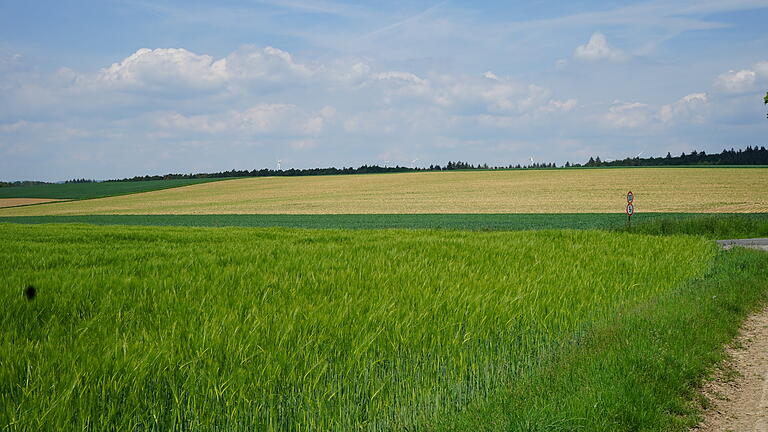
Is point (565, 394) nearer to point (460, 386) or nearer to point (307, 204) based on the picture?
point (460, 386)

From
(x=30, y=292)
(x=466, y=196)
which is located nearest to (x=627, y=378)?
(x=30, y=292)

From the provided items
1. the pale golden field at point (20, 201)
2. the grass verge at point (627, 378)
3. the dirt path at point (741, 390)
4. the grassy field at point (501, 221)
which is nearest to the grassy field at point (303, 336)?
the grass verge at point (627, 378)

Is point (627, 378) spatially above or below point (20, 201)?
below

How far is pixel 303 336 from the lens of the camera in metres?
7.04

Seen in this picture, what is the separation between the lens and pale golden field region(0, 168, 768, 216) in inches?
2051

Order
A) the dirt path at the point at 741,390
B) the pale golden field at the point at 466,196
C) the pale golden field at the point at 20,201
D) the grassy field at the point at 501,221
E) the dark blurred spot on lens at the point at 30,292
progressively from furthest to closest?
the pale golden field at the point at 20,201 → the pale golden field at the point at 466,196 → the grassy field at the point at 501,221 → the dark blurred spot on lens at the point at 30,292 → the dirt path at the point at 741,390

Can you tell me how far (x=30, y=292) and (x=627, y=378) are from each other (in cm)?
878

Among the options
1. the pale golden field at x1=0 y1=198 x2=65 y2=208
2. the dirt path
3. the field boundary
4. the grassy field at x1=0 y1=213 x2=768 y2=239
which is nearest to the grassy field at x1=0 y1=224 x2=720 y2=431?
the dirt path

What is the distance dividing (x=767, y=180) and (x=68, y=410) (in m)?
75.0

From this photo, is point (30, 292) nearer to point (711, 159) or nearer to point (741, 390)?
point (741, 390)

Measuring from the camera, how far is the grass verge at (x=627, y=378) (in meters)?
5.36

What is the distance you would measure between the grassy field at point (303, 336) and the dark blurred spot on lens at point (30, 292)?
0.13 metres

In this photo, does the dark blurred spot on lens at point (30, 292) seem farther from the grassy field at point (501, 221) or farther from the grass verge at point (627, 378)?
the grassy field at point (501, 221)

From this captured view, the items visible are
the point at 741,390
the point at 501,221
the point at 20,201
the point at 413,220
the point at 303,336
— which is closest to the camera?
the point at 741,390
